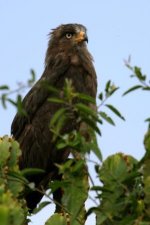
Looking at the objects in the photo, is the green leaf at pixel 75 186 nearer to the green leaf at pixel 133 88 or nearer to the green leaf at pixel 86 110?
the green leaf at pixel 86 110

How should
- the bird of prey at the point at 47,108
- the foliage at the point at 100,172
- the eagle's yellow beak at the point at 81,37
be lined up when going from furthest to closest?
1. the eagle's yellow beak at the point at 81,37
2. the bird of prey at the point at 47,108
3. the foliage at the point at 100,172

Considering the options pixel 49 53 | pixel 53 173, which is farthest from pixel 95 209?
pixel 49 53

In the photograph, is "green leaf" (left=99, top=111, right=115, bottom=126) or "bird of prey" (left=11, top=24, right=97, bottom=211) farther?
"bird of prey" (left=11, top=24, right=97, bottom=211)

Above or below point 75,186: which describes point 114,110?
above

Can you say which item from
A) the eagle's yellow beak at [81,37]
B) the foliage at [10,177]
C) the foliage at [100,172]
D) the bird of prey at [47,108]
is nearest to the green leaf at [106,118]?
the foliage at [100,172]

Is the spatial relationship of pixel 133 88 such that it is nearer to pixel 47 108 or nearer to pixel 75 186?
pixel 75 186

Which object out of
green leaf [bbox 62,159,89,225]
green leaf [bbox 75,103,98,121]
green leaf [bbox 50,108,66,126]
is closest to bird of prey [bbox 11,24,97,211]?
green leaf [bbox 62,159,89,225]

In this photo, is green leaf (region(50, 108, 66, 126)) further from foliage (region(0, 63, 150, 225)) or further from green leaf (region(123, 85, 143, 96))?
green leaf (region(123, 85, 143, 96))

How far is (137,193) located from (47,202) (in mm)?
617

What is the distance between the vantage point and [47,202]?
10.2 ft

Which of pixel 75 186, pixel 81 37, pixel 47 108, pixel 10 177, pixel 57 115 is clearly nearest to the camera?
pixel 57 115

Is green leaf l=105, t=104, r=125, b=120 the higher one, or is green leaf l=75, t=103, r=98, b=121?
green leaf l=105, t=104, r=125, b=120

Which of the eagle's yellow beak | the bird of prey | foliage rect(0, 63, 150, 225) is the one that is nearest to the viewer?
foliage rect(0, 63, 150, 225)

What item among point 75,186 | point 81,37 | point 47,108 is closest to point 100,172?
point 75,186
